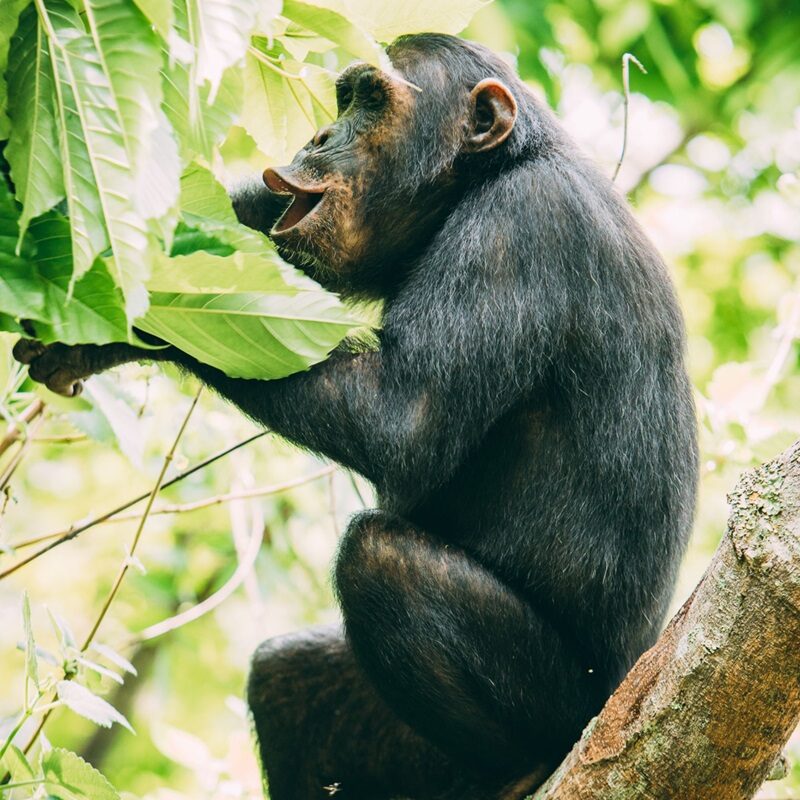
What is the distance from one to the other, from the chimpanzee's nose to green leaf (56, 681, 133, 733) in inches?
68.8

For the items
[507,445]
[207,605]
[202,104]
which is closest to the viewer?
[202,104]

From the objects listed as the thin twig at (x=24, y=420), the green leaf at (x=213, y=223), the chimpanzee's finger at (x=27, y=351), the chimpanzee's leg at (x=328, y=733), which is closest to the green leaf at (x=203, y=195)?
the green leaf at (x=213, y=223)

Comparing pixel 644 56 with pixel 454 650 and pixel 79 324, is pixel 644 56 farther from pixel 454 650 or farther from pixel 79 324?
pixel 79 324

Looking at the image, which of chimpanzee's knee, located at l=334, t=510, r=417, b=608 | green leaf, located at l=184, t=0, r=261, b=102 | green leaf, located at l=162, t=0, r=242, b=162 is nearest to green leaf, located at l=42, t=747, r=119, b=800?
chimpanzee's knee, located at l=334, t=510, r=417, b=608

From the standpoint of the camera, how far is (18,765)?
92.4 inches

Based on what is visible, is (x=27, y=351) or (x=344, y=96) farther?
(x=344, y=96)

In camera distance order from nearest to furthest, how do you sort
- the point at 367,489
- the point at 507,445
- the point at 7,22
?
the point at 7,22 → the point at 507,445 → the point at 367,489

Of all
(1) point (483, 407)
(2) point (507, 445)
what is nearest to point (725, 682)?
(1) point (483, 407)

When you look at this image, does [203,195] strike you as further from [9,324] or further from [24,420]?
[24,420]

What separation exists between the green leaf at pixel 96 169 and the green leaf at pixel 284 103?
33.9 inches

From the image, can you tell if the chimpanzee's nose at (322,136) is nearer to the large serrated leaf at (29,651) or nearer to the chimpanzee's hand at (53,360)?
the chimpanzee's hand at (53,360)

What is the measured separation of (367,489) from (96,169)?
3.02 m

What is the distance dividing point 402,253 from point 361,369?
0.70 metres

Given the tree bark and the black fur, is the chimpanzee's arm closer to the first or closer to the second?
the black fur
